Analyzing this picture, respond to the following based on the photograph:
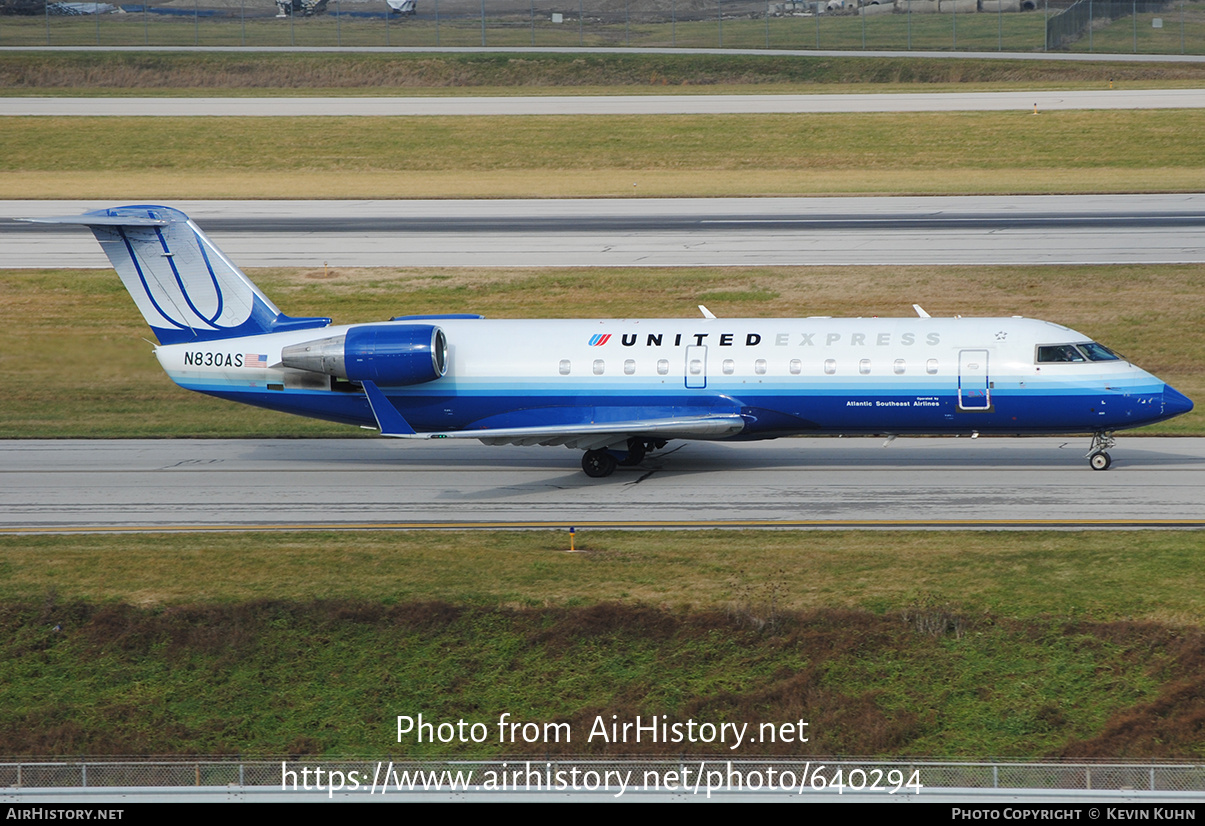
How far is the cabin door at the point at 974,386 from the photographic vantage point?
108ft

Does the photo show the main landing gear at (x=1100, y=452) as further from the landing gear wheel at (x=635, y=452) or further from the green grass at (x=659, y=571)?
the landing gear wheel at (x=635, y=452)

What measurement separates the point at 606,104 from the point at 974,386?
195 ft

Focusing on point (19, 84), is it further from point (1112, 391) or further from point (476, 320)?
point (1112, 391)

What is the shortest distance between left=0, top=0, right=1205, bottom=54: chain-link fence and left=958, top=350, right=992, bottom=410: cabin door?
79.4 meters

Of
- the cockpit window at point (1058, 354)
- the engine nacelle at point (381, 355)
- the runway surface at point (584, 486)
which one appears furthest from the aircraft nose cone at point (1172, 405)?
the engine nacelle at point (381, 355)

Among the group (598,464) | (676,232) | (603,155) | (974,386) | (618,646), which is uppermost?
(603,155)

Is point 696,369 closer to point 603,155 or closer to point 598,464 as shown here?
point 598,464

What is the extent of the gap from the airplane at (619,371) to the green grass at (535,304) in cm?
579

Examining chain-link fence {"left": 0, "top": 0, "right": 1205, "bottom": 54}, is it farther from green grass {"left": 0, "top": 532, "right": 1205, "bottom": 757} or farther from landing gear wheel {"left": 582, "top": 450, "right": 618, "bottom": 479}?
green grass {"left": 0, "top": 532, "right": 1205, "bottom": 757}

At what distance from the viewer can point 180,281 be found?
118ft

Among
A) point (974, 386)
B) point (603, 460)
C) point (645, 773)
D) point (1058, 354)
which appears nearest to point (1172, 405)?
point (1058, 354)

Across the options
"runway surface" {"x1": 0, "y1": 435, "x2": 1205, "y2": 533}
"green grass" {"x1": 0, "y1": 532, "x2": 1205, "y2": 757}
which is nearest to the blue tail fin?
"runway surface" {"x1": 0, "y1": 435, "x2": 1205, "y2": 533}
